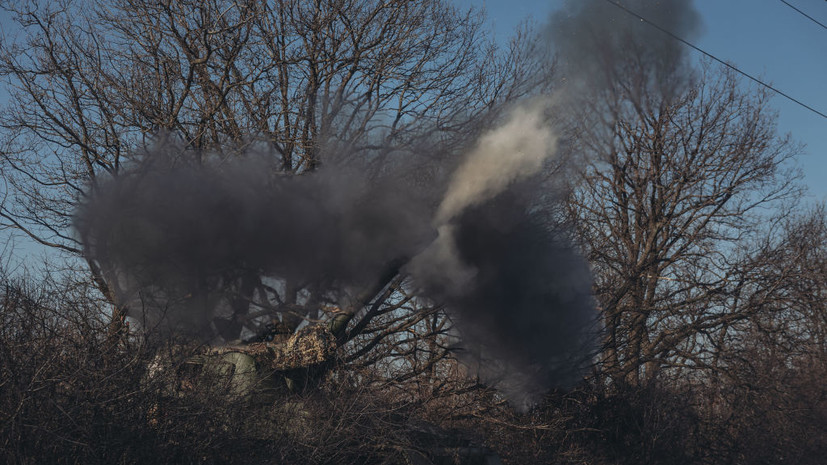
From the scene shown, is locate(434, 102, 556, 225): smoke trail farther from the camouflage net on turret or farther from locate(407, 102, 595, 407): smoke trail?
the camouflage net on turret

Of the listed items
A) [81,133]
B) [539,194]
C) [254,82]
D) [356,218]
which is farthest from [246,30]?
[539,194]

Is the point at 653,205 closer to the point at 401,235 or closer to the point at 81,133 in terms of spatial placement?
the point at 401,235

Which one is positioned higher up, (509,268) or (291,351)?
(509,268)

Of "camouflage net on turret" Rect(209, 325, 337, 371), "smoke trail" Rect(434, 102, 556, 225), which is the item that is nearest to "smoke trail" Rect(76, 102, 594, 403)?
"smoke trail" Rect(434, 102, 556, 225)

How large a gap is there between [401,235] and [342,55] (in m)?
6.14

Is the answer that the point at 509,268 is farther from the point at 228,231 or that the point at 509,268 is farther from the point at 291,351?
the point at 228,231

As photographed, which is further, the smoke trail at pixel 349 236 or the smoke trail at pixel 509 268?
the smoke trail at pixel 509 268

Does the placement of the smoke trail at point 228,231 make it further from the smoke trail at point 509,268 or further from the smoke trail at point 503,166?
the smoke trail at point 509,268

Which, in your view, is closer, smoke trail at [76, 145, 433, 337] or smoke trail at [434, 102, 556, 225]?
smoke trail at [76, 145, 433, 337]

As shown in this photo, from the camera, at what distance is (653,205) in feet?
69.2

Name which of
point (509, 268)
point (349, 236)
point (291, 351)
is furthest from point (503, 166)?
point (291, 351)

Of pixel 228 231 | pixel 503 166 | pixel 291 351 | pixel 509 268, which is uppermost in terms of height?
pixel 503 166

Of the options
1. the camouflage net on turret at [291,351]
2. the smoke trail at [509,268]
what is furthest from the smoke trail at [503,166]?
the camouflage net on turret at [291,351]

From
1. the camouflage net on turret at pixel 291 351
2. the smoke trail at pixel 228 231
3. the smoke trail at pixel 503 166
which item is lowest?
the camouflage net on turret at pixel 291 351
